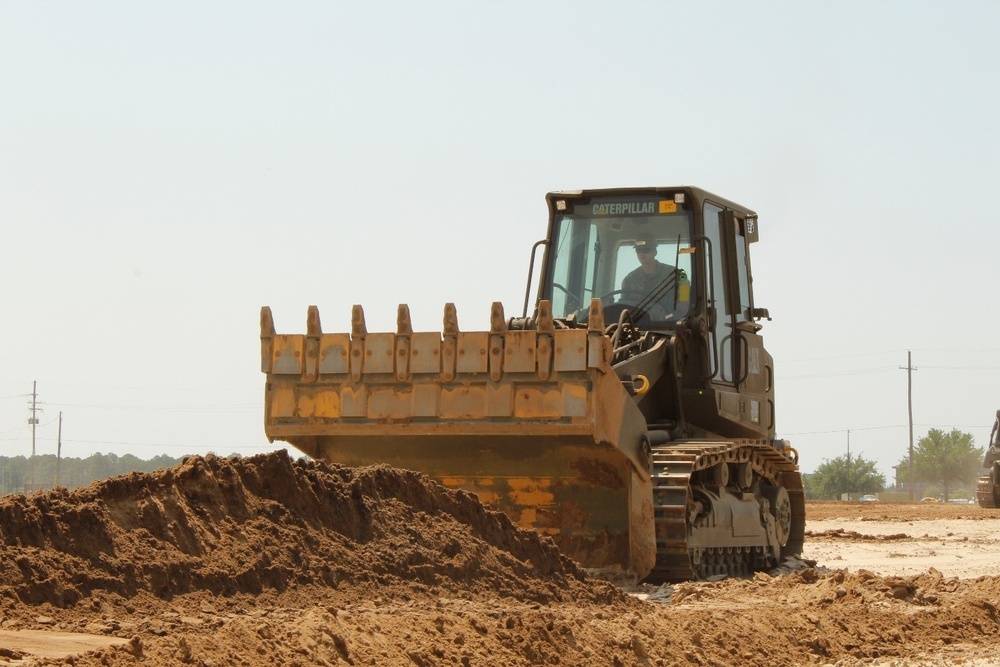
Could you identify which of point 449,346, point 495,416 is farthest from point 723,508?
point 449,346

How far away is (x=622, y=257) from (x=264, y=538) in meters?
6.71

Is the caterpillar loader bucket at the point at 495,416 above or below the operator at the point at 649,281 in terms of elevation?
below

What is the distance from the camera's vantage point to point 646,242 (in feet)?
46.8

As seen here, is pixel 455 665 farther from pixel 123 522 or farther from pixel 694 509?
pixel 694 509

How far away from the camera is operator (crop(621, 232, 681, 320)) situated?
14031 millimetres

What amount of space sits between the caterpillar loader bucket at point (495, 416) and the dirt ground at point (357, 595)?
1313 mm

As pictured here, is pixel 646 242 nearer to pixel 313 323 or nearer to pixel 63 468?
pixel 313 323

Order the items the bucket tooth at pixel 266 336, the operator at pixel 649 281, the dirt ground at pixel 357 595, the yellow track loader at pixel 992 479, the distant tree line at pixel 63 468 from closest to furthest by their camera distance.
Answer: the dirt ground at pixel 357 595 → the bucket tooth at pixel 266 336 → the operator at pixel 649 281 → the yellow track loader at pixel 992 479 → the distant tree line at pixel 63 468

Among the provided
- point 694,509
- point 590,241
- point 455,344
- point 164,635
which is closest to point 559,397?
point 455,344

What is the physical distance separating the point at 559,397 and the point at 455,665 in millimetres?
4899

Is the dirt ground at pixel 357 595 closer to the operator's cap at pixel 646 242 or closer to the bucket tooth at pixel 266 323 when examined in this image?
the bucket tooth at pixel 266 323

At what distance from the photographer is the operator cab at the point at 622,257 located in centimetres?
1405

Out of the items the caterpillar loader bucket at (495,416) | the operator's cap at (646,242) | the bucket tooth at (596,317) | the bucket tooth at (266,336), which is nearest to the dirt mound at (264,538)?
the caterpillar loader bucket at (495,416)

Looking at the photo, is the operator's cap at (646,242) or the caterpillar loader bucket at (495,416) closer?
the caterpillar loader bucket at (495,416)
